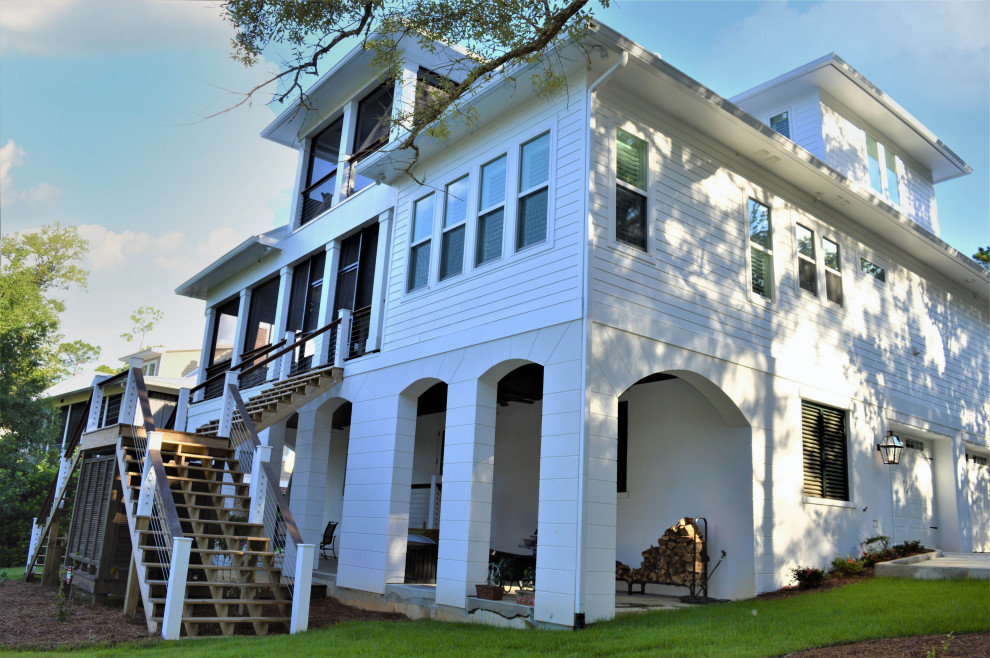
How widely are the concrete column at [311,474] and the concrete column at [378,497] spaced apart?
1160mm

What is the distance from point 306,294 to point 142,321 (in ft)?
125

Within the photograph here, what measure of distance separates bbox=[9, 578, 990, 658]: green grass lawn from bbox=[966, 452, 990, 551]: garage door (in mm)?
7221

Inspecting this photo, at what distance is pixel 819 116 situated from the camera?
15.2 metres

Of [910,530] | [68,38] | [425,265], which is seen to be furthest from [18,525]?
[910,530]

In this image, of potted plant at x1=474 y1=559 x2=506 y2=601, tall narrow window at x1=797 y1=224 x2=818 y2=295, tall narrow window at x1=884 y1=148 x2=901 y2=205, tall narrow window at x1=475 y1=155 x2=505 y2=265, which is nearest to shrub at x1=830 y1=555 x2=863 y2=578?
tall narrow window at x1=797 y1=224 x2=818 y2=295

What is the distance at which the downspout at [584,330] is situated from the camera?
7.69 m

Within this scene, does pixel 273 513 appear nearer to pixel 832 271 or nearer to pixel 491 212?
pixel 491 212

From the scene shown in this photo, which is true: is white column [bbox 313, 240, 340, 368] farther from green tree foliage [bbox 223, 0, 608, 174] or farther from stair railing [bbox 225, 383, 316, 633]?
green tree foliage [bbox 223, 0, 608, 174]

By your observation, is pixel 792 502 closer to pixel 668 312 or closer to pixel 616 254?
pixel 668 312

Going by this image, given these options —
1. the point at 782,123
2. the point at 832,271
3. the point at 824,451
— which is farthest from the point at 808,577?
the point at 782,123

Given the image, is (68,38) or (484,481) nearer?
(484,481)

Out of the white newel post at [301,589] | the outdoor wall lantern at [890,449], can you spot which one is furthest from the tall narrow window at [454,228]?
the outdoor wall lantern at [890,449]

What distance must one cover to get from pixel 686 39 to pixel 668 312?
201 inches

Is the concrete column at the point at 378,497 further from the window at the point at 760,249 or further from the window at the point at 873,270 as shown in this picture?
the window at the point at 873,270
